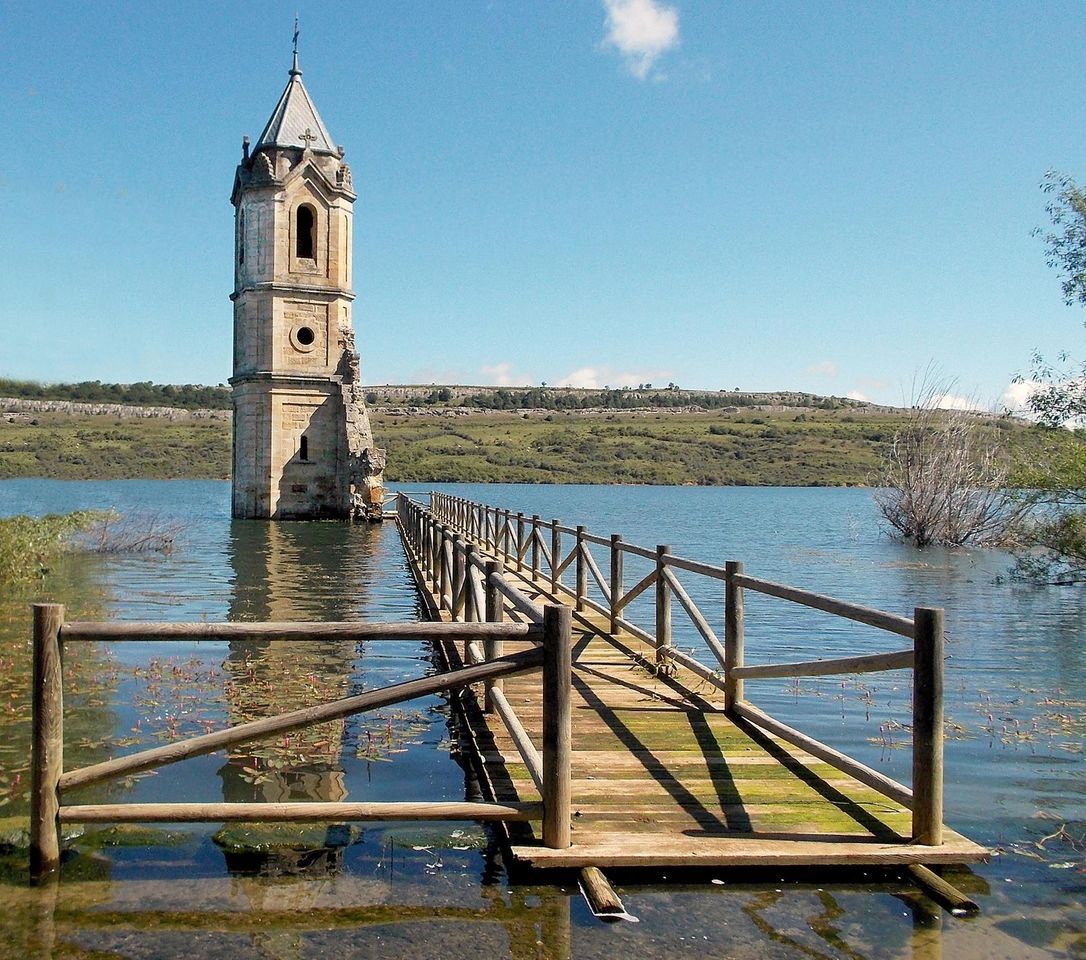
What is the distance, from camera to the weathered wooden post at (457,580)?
39.9 feet

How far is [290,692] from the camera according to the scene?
35.8 ft

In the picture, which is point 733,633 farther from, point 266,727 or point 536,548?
point 536,548

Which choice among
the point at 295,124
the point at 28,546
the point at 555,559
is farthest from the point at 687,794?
the point at 295,124

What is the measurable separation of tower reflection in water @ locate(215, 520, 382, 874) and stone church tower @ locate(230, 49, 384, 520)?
46.0ft

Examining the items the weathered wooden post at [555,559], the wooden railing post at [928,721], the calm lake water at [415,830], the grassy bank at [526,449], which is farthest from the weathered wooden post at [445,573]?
the grassy bank at [526,449]

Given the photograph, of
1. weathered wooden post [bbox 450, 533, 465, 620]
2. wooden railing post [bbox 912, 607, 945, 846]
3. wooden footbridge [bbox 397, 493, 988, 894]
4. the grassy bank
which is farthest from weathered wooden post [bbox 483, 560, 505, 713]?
the grassy bank

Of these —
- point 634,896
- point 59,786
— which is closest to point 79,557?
point 59,786

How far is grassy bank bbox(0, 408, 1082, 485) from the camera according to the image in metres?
110

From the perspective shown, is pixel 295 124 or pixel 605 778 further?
pixel 295 124

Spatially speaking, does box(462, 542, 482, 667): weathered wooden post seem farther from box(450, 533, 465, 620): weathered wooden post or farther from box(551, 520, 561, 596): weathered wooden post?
box(551, 520, 561, 596): weathered wooden post

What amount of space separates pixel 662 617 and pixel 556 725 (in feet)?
15.8

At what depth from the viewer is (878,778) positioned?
6.16 meters

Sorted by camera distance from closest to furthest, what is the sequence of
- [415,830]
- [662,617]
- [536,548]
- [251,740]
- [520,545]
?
[251,740] → [415,830] → [662,617] → [536,548] → [520,545]

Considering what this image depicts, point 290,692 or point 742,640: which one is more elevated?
point 742,640
